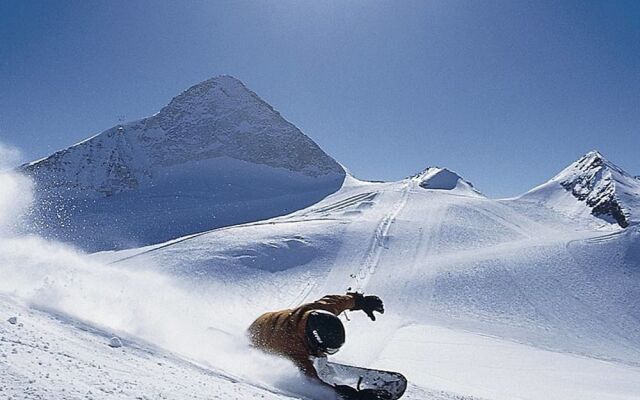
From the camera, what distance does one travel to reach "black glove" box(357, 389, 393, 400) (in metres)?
6.08

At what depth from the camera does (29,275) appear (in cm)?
920

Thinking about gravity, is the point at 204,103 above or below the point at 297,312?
above

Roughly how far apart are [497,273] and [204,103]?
114m

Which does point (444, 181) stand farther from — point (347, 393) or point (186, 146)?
point (347, 393)

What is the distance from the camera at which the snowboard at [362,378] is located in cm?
648

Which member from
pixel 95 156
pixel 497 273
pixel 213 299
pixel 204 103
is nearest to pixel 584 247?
pixel 497 273

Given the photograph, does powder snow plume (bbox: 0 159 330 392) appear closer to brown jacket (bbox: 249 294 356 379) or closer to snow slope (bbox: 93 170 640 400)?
brown jacket (bbox: 249 294 356 379)

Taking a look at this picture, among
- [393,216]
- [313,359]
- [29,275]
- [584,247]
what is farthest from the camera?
[393,216]

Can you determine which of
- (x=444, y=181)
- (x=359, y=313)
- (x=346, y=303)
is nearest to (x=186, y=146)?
(x=444, y=181)

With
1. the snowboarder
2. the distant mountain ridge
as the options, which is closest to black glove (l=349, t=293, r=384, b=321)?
the snowboarder

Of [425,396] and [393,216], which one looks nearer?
[425,396]

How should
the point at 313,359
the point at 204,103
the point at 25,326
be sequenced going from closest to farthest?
the point at 25,326, the point at 313,359, the point at 204,103

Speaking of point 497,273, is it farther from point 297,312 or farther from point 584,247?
point 297,312

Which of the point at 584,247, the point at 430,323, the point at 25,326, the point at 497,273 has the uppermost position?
the point at 584,247
